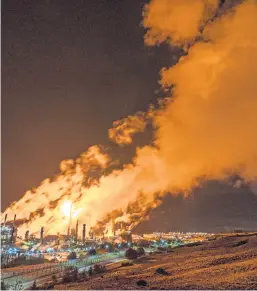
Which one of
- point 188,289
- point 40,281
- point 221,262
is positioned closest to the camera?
point 188,289

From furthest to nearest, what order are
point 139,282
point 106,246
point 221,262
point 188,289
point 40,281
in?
point 106,246 → point 221,262 → point 40,281 → point 139,282 → point 188,289

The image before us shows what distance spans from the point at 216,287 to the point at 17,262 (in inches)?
2157

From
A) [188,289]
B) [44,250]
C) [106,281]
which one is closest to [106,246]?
[44,250]

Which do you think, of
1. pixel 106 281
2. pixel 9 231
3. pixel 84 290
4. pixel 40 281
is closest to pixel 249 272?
pixel 106 281

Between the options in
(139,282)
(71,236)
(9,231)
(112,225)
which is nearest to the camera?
(139,282)

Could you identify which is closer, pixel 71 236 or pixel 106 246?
pixel 106 246

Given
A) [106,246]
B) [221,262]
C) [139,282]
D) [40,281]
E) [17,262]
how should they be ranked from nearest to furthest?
[139,282], [40,281], [221,262], [17,262], [106,246]

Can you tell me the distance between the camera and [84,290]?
30.9 metres

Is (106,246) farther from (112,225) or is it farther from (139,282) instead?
(139,282)

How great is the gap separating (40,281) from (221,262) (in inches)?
973

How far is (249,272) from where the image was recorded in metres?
36.1

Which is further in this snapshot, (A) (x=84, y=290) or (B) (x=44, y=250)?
(B) (x=44, y=250)

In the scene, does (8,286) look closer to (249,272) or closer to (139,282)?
(139,282)

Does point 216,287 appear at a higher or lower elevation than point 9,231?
lower
